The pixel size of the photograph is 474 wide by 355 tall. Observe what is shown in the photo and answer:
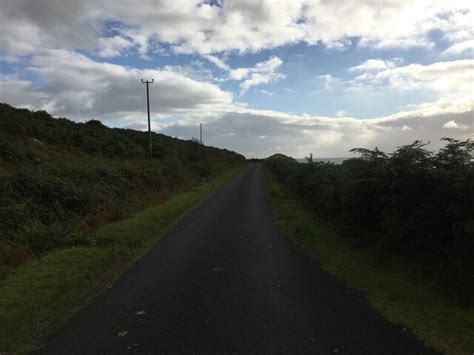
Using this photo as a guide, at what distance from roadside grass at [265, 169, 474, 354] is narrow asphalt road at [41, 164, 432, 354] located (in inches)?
9.2

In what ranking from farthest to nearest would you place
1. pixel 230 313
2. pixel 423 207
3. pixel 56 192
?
pixel 56 192 < pixel 423 207 < pixel 230 313

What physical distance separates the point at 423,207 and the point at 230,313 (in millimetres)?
Answer: 4228

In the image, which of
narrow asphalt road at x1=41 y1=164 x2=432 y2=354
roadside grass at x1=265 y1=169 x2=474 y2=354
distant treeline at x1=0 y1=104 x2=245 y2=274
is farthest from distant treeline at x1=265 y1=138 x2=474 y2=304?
distant treeline at x1=0 y1=104 x2=245 y2=274

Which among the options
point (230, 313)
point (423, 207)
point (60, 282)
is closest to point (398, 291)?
point (423, 207)

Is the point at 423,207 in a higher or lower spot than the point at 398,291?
higher

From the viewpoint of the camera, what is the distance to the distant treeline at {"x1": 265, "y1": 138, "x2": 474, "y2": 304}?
607 centimetres

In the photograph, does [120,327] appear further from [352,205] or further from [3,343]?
[352,205]

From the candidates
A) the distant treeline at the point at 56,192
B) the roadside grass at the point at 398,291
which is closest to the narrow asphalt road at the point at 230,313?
the roadside grass at the point at 398,291

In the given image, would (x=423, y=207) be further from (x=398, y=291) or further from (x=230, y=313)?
(x=230, y=313)

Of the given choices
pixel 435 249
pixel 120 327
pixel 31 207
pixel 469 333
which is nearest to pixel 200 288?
pixel 120 327

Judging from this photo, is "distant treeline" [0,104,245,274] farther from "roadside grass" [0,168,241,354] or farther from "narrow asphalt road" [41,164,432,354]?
"narrow asphalt road" [41,164,432,354]

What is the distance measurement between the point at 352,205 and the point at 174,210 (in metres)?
8.44

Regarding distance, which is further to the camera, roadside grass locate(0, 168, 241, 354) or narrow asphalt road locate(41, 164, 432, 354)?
roadside grass locate(0, 168, 241, 354)

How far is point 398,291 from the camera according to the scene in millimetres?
5812
